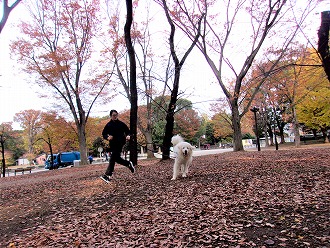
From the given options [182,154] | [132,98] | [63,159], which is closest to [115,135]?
[182,154]

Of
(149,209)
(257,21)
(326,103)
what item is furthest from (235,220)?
(326,103)

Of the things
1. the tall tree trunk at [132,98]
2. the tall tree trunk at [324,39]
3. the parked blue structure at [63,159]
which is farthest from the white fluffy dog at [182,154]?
the parked blue structure at [63,159]

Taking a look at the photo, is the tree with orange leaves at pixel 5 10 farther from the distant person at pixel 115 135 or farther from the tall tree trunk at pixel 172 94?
the tall tree trunk at pixel 172 94

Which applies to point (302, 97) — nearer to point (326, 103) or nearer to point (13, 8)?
point (326, 103)

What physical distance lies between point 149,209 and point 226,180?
89.3 inches

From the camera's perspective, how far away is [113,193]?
5.26 m

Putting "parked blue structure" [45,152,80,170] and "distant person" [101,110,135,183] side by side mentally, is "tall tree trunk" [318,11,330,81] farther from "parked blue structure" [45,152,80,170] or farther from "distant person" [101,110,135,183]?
"parked blue structure" [45,152,80,170]

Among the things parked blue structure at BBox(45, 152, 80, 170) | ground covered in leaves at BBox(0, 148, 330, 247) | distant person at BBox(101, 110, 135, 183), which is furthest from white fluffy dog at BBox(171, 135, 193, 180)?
parked blue structure at BBox(45, 152, 80, 170)

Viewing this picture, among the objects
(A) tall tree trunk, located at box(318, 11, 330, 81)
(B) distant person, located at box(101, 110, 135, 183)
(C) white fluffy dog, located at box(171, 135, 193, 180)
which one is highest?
(A) tall tree trunk, located at box(318, 11, 330, 81)

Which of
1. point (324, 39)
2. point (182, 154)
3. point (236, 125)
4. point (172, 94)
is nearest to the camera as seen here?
point (182, 154)

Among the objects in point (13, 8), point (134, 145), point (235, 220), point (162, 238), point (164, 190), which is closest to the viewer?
point (162, 238)

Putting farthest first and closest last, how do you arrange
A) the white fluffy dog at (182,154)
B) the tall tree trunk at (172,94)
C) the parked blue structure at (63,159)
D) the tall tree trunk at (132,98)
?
the parked blue structure at (63,159) → the tall tree trunk at (172,94) → the tall tree trunk at (132,98) → the white fluffy dog at (182,154)

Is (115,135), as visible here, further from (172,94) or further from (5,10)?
(172,94)

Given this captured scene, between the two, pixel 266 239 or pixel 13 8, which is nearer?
pixel 266 239
